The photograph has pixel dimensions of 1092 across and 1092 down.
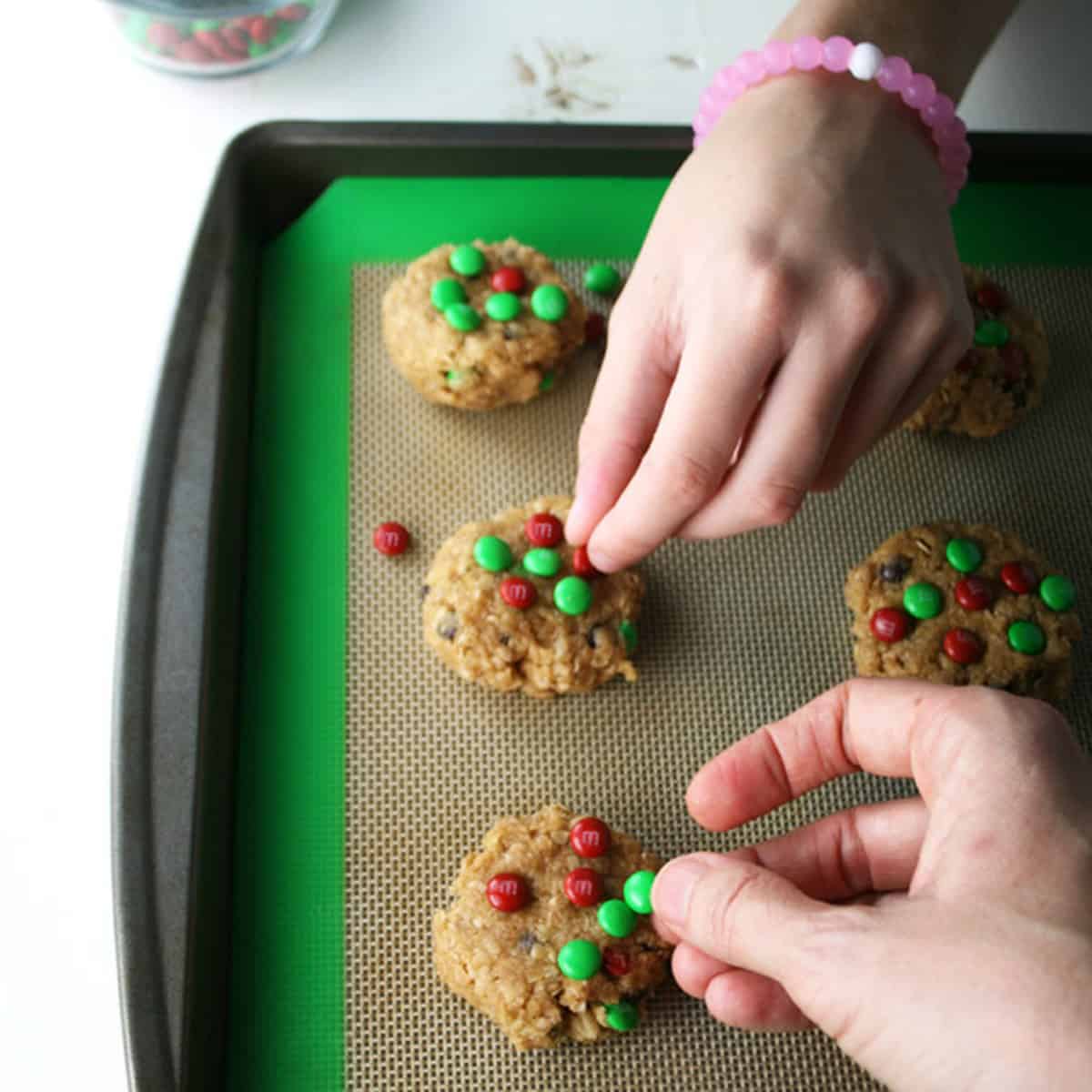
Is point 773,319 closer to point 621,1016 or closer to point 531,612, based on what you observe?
point 531,612

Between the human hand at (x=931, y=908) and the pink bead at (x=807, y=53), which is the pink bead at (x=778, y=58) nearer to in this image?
the pink bead at (x=807, y=53)

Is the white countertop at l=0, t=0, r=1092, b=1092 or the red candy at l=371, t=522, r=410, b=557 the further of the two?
the red candy at l=371, t=522, r=410, b=557

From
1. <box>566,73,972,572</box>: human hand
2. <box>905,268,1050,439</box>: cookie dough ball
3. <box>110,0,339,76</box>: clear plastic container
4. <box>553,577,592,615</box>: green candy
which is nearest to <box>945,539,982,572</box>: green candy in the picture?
<box>905,268,1050,439</box>: cookie dough ball

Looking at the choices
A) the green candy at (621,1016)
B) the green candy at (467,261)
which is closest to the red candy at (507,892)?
the green candy at (621,1016)

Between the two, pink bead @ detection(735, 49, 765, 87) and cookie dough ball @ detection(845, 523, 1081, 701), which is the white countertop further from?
cookie dough ball @ detection(845, 523, 1081, 701)

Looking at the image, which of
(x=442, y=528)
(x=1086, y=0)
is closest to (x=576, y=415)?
(x=442, y=528)

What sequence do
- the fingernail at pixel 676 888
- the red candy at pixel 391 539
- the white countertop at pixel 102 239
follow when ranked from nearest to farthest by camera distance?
the fingernail at pixel 676 888 < the white countertop at pixel 102 239 < the red candy at pixel 391 539
